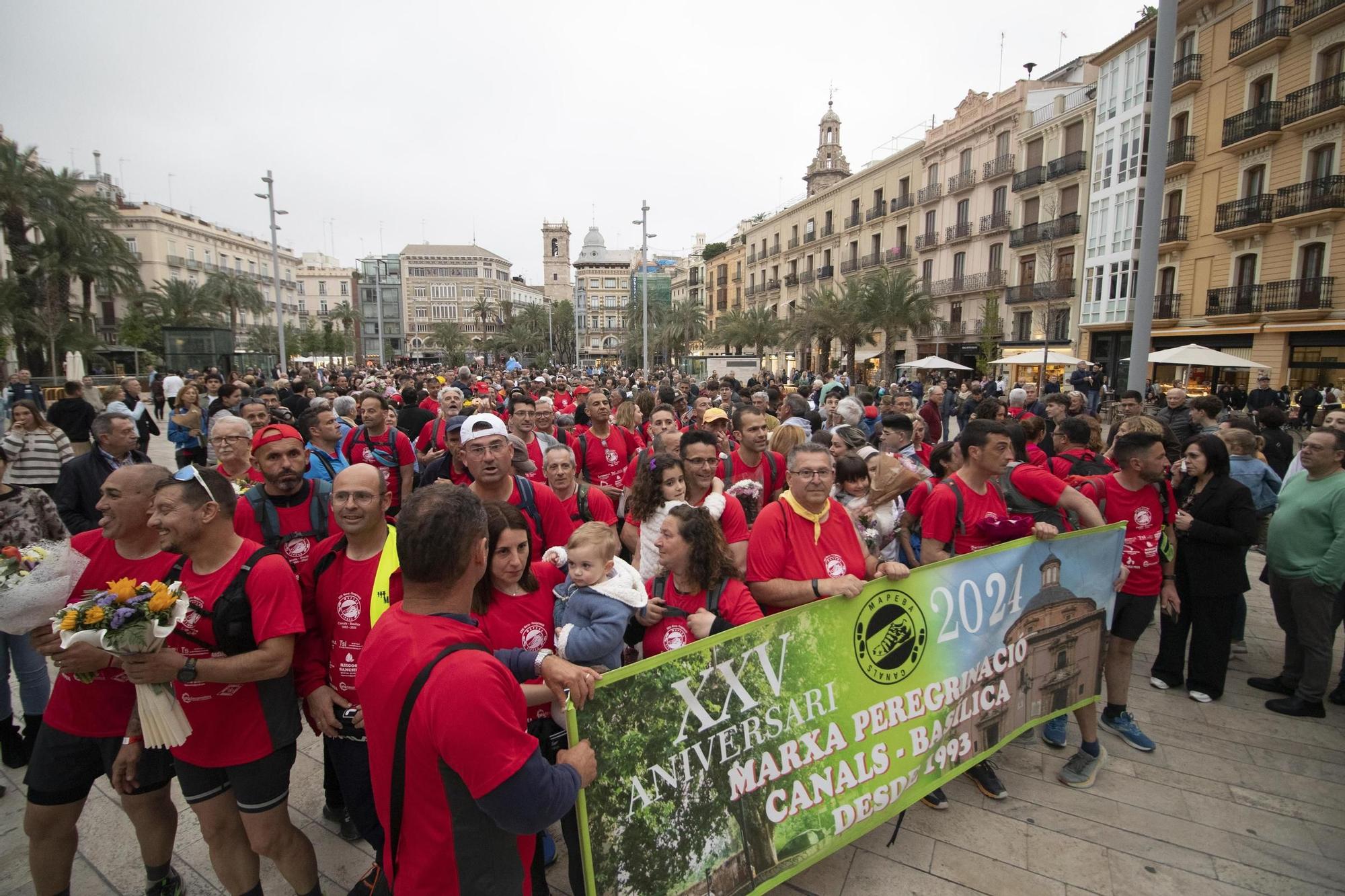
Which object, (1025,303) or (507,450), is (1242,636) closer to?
(507,450)

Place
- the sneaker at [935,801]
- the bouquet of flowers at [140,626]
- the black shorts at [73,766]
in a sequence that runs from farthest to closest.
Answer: the sneaker at [935,801], the black shorts at [73,766], the bouquet of flowers at [140,626]

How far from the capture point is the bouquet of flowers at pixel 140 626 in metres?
2.12

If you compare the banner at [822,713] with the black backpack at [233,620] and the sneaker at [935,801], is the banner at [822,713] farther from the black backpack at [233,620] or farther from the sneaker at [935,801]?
the black backpack at [233,620]

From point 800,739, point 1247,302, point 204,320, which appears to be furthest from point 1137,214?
point 204,320

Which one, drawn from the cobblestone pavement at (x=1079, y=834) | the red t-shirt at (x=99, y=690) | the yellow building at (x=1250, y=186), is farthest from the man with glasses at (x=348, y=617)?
the yellow building at (x=1250, y=186)

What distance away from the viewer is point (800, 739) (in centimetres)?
272

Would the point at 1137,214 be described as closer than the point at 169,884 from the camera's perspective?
No

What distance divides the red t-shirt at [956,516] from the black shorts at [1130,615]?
1.10 metres

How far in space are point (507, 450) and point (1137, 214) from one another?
103 feet

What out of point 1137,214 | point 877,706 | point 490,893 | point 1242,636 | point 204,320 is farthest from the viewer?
point 204,320

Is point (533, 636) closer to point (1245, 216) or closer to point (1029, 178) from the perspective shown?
point (1245, 216)

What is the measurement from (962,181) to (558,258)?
96.0m

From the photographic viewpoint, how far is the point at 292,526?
3.63m

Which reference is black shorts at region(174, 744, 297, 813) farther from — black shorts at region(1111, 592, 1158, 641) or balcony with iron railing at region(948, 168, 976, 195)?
balcony with iron railing at region(948, 168, 976, 195)
